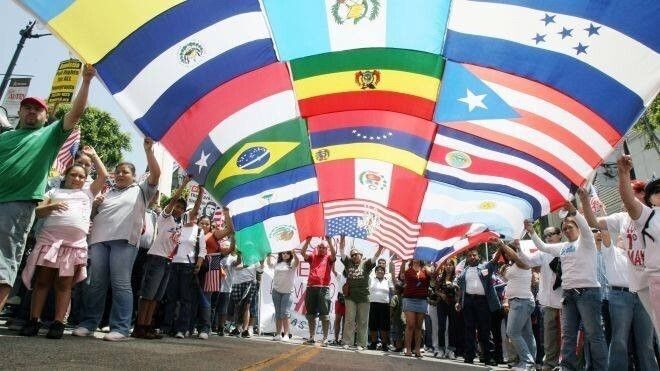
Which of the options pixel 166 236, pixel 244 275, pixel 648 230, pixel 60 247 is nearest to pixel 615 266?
pixel 648 230

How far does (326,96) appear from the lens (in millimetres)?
7254

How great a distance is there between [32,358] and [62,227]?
75.6 inches

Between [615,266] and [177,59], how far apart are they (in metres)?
5.49

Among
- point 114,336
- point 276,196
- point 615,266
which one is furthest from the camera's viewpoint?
point 276,196

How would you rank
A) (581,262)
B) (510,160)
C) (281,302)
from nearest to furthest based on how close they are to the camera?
(581,262) < (510,160) < (281,302)

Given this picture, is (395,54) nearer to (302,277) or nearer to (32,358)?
(32,358)

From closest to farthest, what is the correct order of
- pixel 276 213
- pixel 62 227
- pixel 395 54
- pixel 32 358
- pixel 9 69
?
pixel 32 358, pixel 62 227, pixel 395 54, pixel 276 213, pixel 9 69

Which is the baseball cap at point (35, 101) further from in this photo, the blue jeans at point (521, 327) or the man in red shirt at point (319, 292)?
the man in red shirt at point (319, 292)

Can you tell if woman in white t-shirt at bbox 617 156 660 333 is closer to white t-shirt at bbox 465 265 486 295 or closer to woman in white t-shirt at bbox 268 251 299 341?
white t-shirt at bbox 465 265 486 295

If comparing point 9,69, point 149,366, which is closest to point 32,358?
point 149,366

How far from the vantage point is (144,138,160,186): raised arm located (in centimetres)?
492

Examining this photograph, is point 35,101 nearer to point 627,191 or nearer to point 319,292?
point 627,191

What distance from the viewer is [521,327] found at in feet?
23.1

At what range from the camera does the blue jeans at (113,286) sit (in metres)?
4.79
